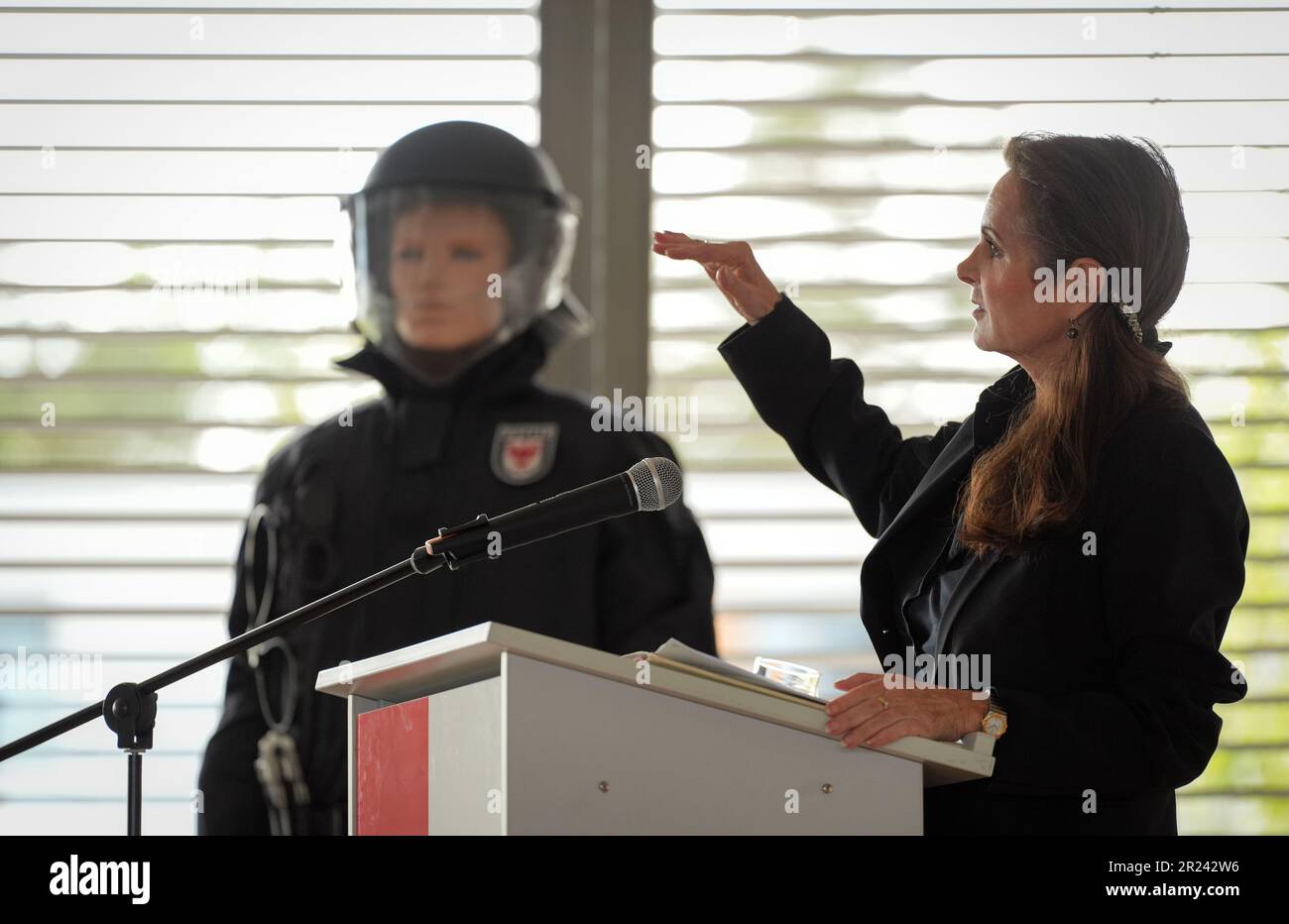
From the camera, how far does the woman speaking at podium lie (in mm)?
1526

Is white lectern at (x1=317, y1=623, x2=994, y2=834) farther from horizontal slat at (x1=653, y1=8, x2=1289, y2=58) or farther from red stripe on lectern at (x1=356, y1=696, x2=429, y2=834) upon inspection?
horizontal slat at (x1=653, y1=8, x2=1289, y2=58)

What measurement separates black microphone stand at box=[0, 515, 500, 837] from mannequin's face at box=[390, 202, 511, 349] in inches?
58.1

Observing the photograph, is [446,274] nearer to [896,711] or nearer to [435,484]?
[435,484]

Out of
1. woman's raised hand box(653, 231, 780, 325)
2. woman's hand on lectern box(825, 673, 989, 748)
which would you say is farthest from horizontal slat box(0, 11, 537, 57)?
woman's hand on lectern box(825, 673, 989, 748)

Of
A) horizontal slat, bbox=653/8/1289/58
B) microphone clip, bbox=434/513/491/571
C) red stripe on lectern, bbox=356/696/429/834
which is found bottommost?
red stripe on lectern, bbox=356/696/429/834

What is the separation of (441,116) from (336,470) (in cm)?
95

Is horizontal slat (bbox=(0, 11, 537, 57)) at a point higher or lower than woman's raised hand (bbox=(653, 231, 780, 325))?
higher

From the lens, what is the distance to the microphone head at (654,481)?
1.42 meters

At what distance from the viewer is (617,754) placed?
4.34 ft

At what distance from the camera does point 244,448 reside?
328cm

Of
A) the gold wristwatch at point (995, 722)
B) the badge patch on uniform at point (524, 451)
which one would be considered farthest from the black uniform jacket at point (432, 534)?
the gold wristwatch at point (995, 722)
